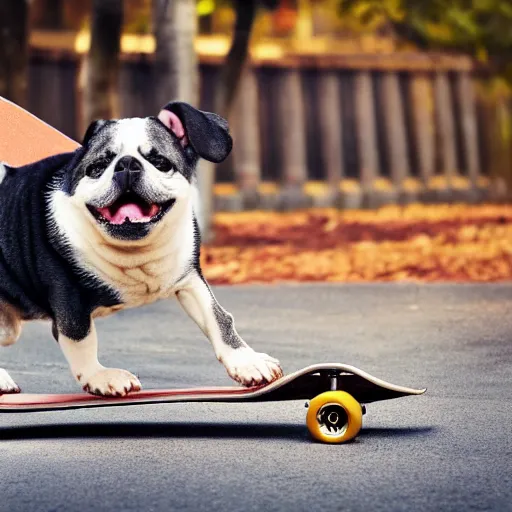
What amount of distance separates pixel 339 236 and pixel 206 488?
782cm

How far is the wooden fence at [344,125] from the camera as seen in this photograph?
13.6 meters

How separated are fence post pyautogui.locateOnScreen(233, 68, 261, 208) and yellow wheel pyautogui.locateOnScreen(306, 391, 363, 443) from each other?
9.55 metres

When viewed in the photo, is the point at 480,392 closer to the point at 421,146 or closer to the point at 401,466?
the point at 401,466

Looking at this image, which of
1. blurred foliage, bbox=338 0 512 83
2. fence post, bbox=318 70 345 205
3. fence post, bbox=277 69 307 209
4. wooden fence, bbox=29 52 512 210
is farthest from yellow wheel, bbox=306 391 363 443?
fence post, bbox=318 70 345 205

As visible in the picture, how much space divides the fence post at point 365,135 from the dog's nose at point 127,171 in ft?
35.3

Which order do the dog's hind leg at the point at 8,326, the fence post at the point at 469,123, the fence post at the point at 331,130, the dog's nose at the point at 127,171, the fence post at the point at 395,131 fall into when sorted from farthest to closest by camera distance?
1. the fence post at the point at 469,123
2. the fence post at the point at 395,131
3. the fence post at the point at 331,130
4. the dog's hind leg at the point at 8,326
5. the dog's nose at the point at 127,171

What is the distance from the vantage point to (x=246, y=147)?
13.7 metres

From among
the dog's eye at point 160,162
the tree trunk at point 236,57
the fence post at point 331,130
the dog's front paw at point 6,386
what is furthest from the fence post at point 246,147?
the dog's eye at point 160,162

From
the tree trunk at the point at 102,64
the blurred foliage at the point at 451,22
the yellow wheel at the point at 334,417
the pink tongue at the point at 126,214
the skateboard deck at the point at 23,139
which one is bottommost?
the yellow wheel at the point at 334,417

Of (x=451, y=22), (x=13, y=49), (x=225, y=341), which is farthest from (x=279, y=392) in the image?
(x=451, y=22)

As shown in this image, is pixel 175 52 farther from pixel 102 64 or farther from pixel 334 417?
pixel 334 417

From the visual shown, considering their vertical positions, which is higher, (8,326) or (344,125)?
(344,125)

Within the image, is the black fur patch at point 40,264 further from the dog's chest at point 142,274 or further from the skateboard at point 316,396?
the skateboard at point 316,396

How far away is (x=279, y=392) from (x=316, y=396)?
0.13 metres
